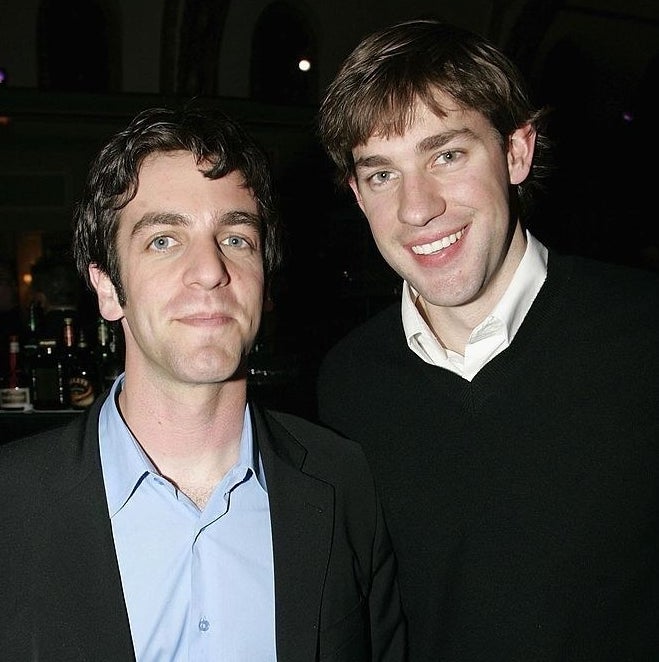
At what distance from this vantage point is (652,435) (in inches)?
64.8

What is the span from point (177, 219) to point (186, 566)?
0.75 m

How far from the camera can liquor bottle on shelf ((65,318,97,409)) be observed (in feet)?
12.2

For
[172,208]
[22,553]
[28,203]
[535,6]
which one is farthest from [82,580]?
[535,6]

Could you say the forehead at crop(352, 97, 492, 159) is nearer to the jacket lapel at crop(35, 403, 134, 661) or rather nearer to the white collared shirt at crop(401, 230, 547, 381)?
the white collared shirt at crop(401, 230, 547, 381)

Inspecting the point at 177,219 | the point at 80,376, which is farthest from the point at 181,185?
the point at 80,376

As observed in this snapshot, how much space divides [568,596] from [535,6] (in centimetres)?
764

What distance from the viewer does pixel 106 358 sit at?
13.9 ft

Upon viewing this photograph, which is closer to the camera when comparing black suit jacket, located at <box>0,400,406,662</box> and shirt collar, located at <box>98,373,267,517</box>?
black suit jacket, located at <box>0,400,406,662</box>

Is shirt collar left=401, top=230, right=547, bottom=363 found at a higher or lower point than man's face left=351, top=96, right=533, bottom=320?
lower

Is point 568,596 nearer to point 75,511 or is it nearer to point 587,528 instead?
point 587,528

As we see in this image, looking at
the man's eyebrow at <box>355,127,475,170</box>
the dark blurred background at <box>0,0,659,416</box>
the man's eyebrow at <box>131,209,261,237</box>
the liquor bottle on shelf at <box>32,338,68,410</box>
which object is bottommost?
the liquor bottle on shelf at <box>32,338,68,410</box>

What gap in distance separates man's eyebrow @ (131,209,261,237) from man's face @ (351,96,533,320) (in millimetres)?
340

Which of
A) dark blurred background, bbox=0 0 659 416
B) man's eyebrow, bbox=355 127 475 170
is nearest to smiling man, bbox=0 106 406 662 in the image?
man's eyebrow, bbox=355 127 475 170

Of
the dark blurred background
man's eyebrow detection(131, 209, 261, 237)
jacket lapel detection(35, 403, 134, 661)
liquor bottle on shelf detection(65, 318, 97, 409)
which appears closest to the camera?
jacket lapel detection(35, 403, 134, 661)
